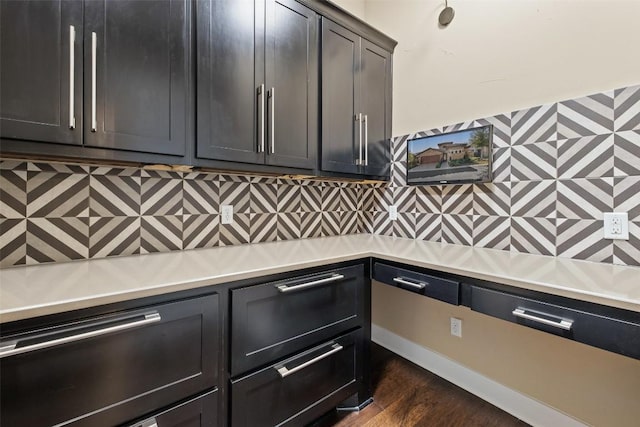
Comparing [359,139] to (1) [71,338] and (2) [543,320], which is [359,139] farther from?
(1) [71,338]

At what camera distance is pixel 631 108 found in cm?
125

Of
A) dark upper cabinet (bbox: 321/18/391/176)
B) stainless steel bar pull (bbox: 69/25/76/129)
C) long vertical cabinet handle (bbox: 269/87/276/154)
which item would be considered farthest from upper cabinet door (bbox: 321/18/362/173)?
stainless steel bar pull (bbox: 69/25/76/129)

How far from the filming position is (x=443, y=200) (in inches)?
77.2

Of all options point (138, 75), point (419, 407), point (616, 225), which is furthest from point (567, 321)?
point (138, 75)

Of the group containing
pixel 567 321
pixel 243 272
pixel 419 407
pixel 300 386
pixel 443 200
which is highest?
pixel 443 200

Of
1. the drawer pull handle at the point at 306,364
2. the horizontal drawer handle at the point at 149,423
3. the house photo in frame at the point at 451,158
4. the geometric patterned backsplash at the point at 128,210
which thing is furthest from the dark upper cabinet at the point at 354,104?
the horizontal drawer handle at the point at 149,423

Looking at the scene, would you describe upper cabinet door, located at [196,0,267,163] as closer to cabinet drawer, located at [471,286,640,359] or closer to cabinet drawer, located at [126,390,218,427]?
cabinet drawer, located at [126,390,218,427]

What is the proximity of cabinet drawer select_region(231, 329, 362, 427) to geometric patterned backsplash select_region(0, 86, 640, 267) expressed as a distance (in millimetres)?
828

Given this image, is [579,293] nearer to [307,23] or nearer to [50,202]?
[307,23]

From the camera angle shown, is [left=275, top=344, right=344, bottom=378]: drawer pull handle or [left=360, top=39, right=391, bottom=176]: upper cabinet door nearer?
[left=275, top=344, right=344, bottom=378]: drawer pull handle

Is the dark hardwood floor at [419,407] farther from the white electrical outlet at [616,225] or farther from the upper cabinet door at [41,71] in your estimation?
the upper cabinet door at [41,71]

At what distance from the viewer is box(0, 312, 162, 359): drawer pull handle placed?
28.6 inches

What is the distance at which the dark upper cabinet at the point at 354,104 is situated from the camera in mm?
1838

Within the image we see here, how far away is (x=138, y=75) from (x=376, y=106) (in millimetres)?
1571
